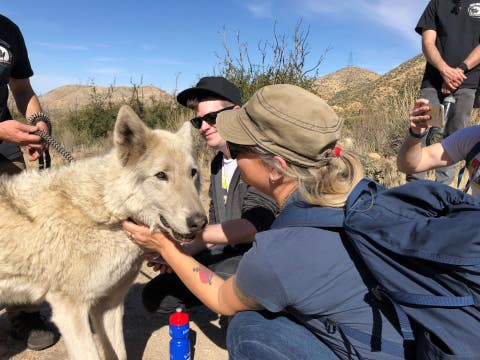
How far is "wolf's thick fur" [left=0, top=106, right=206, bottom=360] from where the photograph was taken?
226 cm

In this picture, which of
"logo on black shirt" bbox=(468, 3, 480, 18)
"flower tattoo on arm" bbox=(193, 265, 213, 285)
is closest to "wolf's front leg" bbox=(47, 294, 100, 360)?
"flower tattoo on arm" bbox=(193, 265, 213, 285)

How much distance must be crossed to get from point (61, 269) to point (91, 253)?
20 cm

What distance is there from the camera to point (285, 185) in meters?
1.91

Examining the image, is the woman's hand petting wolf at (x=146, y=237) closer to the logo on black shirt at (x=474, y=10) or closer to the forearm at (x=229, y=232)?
the forearm at (x=229, y=232)

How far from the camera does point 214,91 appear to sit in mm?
3145

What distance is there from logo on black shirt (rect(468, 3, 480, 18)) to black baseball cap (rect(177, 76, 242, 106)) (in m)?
3.27

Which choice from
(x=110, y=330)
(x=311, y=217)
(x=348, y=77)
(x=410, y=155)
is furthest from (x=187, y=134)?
(x=348, y=77)

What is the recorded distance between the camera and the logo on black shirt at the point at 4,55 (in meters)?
2.94

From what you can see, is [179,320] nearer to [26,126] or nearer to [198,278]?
[198,278]

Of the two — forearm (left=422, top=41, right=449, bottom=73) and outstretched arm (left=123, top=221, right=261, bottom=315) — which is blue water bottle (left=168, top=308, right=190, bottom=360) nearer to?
outstretched arm (left=123, top=221, right=261, bottom=315)

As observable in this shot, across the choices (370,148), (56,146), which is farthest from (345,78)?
(56,146)

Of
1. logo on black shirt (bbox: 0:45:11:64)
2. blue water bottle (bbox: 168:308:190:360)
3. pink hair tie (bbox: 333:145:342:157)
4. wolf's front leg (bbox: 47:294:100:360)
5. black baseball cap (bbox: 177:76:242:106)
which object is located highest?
logo on black shirt (bbox: 0:45:11:64)

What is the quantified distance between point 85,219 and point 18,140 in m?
1.02

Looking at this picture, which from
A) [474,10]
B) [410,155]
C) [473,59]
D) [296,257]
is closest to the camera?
[296,257]
